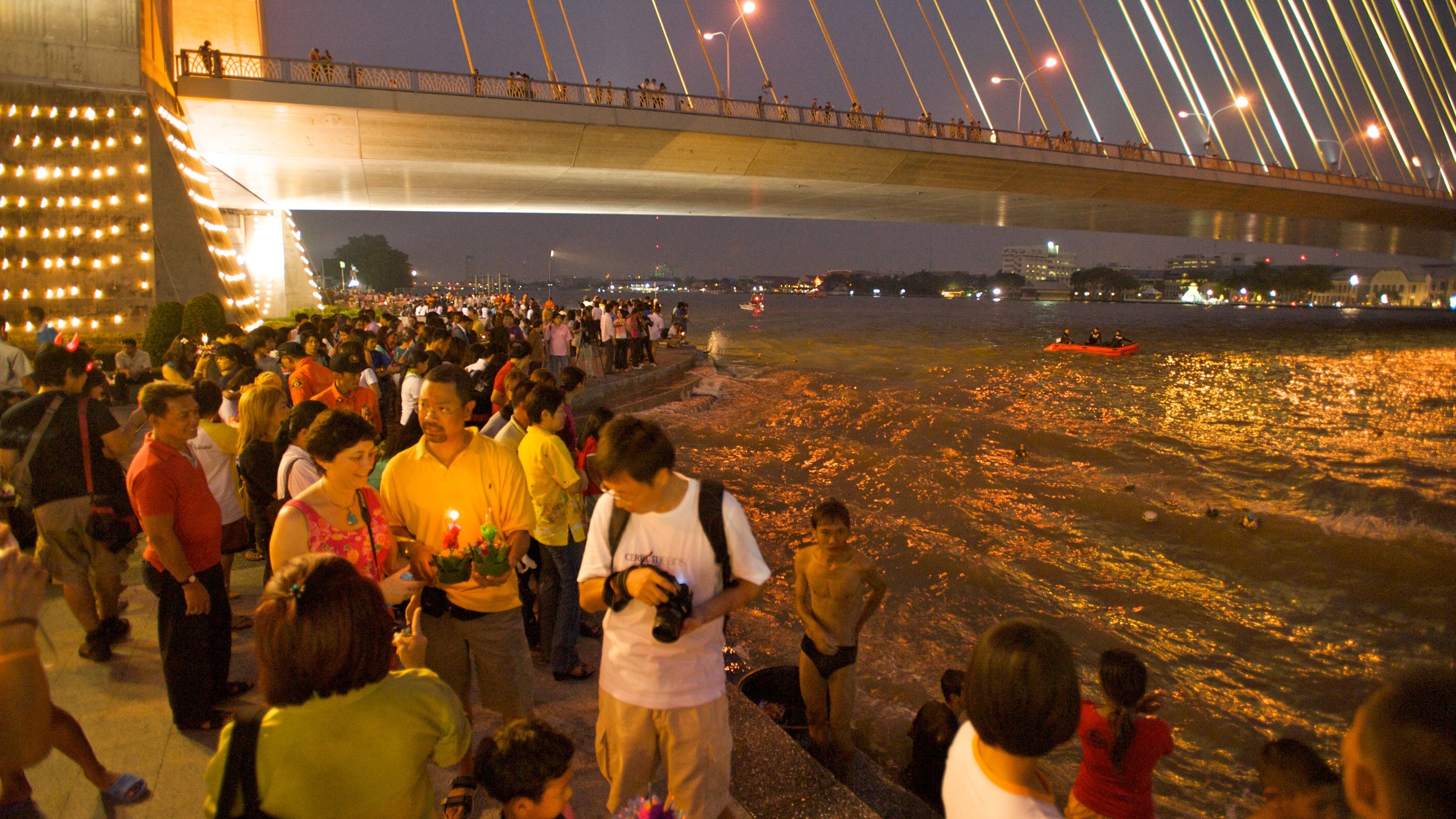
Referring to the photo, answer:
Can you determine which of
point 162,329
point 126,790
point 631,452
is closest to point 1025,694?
point 631,452

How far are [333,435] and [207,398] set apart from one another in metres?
1.72

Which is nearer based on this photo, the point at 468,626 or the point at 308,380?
the point at 468,626

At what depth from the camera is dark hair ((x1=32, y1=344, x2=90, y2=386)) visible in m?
4.11

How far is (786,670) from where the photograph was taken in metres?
4.78

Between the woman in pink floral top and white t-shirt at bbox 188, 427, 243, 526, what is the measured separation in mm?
1900

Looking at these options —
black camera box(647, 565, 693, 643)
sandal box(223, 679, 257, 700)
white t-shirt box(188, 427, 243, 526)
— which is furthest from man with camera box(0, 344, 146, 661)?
black camera box(647, 565, 693, 643)

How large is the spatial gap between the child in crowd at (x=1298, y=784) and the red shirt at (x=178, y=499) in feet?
14.3

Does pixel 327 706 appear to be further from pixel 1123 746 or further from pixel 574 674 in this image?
pixel 574 674

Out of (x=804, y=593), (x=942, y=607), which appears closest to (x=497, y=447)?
(x=804, y=593)

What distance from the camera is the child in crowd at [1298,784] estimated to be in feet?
7.95

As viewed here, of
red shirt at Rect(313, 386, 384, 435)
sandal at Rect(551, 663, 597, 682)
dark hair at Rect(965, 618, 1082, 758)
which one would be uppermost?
red shirt at Rect(313, 386, 384, 435)

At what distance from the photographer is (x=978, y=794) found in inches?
65.8

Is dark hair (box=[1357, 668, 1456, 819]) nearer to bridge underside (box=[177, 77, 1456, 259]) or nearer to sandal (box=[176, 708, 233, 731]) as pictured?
sandal (box=[176, 708, 233, 731])

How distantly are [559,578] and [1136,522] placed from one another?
865 centimetres
